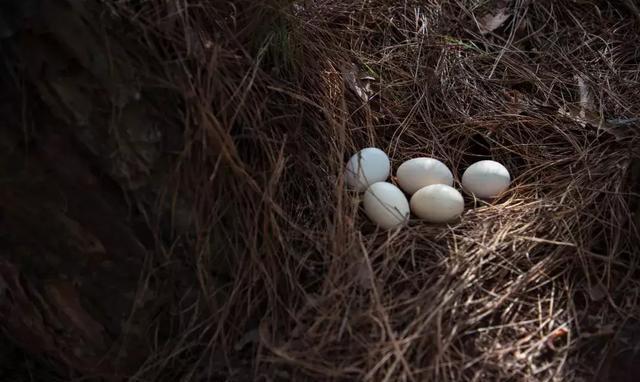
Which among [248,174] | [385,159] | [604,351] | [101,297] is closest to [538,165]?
[385,159]

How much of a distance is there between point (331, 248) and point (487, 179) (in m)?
0.50

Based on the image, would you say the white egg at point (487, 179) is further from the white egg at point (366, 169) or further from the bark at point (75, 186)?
the bark at point (75, 186)

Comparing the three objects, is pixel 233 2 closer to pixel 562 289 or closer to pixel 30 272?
pixel 30 272

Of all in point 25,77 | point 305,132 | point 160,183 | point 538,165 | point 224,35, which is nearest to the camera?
point 25,77

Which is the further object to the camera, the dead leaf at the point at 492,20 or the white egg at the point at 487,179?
the dead leaf at the point at 492,20

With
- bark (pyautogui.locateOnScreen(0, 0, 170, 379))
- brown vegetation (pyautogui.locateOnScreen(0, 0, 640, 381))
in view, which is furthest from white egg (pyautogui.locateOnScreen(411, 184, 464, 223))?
bark (pyautogui.locateOnScreen(0, 0, 170, 379))

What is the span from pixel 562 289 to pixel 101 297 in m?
1.08

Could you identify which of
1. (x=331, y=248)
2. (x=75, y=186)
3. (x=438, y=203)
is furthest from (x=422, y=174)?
(x=75, y=186)

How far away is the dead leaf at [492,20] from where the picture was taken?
226cm

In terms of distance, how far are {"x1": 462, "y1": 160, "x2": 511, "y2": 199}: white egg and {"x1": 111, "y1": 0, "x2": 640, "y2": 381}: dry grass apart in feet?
0.12

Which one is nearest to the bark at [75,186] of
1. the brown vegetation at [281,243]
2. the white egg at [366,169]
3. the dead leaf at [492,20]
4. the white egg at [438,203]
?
the brown vegetation at [281,243]

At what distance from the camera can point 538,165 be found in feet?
5.87

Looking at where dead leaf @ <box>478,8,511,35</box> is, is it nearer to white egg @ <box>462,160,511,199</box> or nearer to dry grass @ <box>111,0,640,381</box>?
dry grass @ <box>111,0,640,381</box>

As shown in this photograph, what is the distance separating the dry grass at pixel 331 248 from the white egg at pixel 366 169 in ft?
0.16
